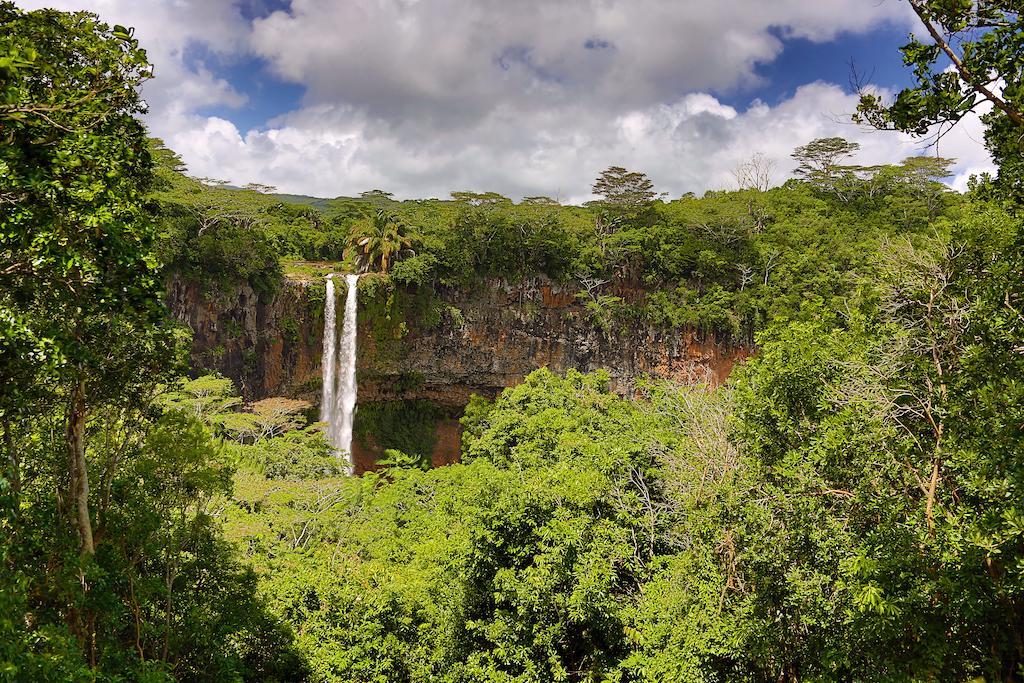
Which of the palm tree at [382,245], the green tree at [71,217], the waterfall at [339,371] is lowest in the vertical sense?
the waterfall at [339,371]

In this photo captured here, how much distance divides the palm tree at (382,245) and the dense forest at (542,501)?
12.8 m

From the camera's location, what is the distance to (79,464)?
209 inches

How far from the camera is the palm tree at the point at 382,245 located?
24.6 m

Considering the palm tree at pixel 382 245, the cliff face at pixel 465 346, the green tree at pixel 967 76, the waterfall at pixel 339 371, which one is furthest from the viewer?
the palm tree at pixel 382 245

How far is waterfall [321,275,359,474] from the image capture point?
78.5 feet

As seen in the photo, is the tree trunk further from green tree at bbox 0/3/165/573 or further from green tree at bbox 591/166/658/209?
green tree at bbox 591/166/658/209

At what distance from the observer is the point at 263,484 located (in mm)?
13867

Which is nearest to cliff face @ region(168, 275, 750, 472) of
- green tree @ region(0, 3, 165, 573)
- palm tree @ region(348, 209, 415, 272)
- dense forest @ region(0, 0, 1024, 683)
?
palm tree @ region(348, 209, 415, 272)

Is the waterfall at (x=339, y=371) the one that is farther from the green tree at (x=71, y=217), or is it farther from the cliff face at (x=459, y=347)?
the green tree at (x=71, y=217)

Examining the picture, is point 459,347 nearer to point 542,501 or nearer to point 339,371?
point 339,371

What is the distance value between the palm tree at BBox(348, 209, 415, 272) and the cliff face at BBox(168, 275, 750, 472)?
38.8 inches

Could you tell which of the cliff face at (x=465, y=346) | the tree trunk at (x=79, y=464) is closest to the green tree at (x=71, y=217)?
the tree trunk at (x=79, y=464)

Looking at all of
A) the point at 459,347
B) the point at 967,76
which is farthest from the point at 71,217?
the point at 459,347

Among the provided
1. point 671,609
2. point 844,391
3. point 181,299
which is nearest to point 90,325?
point 671,609
